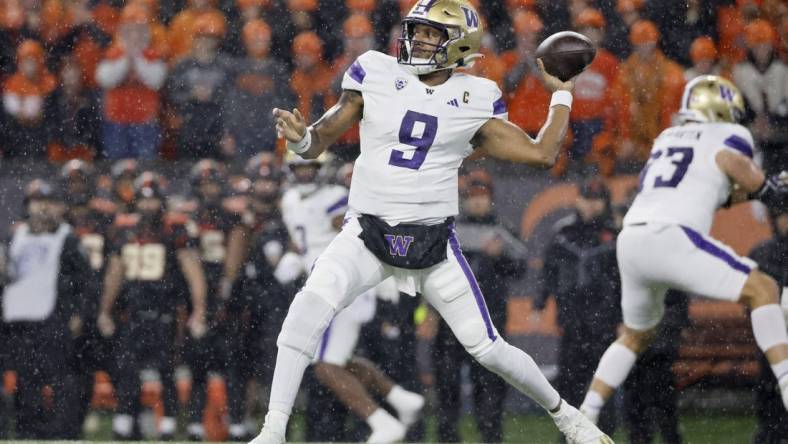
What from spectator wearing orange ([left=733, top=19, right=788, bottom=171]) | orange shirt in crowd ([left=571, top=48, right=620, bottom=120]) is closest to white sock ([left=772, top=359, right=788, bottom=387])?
spectator wearing orange ([left=733, top=19, right=788, bottom=171])

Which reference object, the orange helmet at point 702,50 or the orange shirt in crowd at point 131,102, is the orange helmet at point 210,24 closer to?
the orange shirt in crowd at point 131,102

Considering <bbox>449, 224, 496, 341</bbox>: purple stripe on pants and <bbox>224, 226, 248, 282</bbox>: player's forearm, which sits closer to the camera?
<bbox>449, 224, 496, 341</bbox>: purple stripe on pants

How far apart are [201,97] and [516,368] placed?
419 centimetres

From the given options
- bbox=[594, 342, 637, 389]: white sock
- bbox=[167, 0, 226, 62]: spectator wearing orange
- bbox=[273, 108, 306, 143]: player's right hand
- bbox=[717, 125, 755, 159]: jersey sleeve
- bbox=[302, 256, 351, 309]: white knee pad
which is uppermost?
bbox=[273, 108, 306, 143]: player's right hand

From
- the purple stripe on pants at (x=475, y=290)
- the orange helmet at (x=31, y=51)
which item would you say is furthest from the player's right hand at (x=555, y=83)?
the orange helmet at (x=31, y=51)

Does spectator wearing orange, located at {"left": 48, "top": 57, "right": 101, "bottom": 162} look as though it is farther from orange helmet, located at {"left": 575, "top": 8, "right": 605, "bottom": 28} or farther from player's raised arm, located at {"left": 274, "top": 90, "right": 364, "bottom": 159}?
player's raised arm, located at {"left": 274, "top": 90, "right": 364, "bottom": 159}

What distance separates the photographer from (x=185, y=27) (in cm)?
966

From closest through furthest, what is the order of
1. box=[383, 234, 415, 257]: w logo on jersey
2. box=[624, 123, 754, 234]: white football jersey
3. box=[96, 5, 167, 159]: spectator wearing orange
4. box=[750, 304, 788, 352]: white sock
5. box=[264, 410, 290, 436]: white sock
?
1. box=[264, 410, 290, 436]: white sock
2. box=[383, 234, 415, 257]: w logo on jersey
3. box=[750, 304, 788, 352]: white sock
4. box=[624, 123, 754, 234]: white football jersey
5. box=[96, 5, 167, 159]: spectator wearing orange

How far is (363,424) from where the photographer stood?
321 inches

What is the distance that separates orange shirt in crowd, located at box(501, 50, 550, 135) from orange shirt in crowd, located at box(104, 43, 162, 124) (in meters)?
2.10

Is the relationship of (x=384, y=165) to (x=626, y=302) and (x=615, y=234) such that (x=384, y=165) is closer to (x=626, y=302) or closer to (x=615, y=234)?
(x=626, y=302)

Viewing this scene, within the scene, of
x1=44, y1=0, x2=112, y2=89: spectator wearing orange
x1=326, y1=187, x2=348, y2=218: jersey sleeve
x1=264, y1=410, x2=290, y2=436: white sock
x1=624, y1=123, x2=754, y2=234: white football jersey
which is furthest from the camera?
x1=44, y1=0, x2=112, y2=89: spectator wearing orange

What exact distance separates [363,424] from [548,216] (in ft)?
4.77

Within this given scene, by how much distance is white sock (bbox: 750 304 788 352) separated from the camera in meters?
6.09
